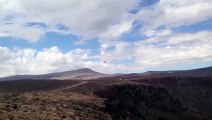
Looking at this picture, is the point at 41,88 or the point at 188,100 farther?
the point at 188,100

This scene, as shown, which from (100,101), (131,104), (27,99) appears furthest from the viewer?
(131,104)

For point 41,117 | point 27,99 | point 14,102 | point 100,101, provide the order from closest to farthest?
1. point 41,117
2. point 14,102
3. point 27,99
4. point 100,101

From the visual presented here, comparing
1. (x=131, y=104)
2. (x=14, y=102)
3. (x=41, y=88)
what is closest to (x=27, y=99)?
(x=14, y=102)

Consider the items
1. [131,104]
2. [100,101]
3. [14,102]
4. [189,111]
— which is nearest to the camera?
[14,102]

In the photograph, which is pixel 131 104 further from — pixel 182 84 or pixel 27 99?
pixel 182 84

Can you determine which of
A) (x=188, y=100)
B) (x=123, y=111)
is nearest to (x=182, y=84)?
(x=188, y=100)

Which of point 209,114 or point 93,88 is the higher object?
point 93,88

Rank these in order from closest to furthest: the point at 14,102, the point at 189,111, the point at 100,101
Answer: the point at 14,102
the point at 100,101
the point at 189,111

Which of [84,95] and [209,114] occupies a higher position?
[84,95]

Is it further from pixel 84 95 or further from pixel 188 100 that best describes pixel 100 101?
pixel 188 100
